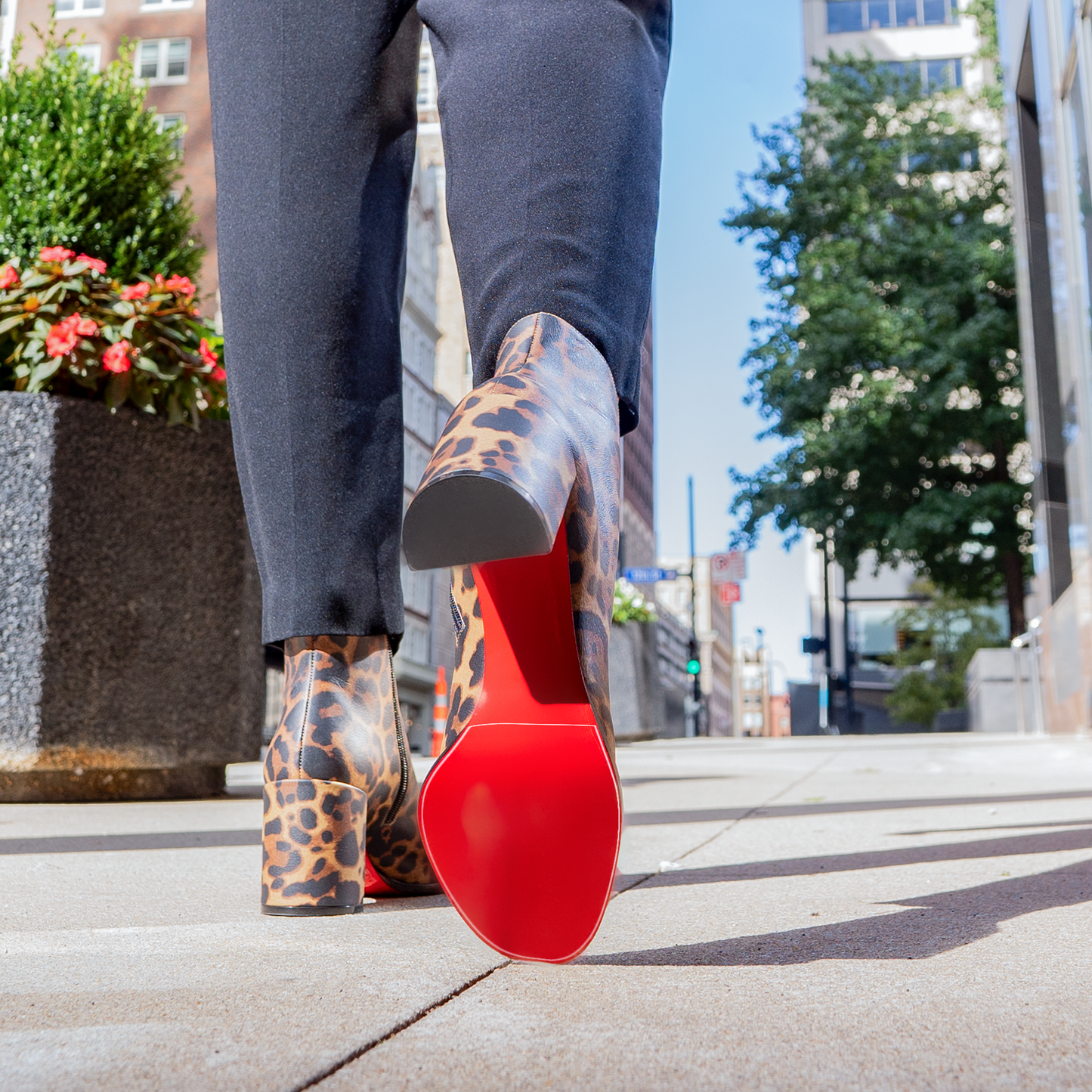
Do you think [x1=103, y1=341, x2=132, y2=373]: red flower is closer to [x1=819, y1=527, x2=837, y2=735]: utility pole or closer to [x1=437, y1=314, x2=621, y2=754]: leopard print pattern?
[x1=437, y1=314, x2=621, y2=754]: leopard print pattern

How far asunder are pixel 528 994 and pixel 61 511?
277 cm

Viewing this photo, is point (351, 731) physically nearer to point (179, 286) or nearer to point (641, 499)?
point (179, 286)

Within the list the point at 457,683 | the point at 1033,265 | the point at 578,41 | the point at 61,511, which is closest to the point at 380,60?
the point at 578,41

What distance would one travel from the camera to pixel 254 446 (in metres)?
1.27

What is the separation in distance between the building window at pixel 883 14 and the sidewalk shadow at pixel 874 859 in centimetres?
4770

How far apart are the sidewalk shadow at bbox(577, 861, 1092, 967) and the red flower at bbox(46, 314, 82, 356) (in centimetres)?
275

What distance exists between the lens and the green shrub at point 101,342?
10.9ft

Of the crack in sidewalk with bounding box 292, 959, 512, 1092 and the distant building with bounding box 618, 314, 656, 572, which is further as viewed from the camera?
the distant building with bounding box 618, 314, 656, 572

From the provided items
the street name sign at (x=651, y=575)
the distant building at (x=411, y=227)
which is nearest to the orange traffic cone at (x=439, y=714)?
the street name sign at (x=651, y=575)

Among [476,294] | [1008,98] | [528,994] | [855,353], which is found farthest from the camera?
[855,353]

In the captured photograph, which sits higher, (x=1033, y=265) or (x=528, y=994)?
(x=1033, y=265)

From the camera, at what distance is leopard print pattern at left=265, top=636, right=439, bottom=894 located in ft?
3.98

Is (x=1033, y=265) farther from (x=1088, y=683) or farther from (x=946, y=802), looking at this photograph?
(x=946, y=802)

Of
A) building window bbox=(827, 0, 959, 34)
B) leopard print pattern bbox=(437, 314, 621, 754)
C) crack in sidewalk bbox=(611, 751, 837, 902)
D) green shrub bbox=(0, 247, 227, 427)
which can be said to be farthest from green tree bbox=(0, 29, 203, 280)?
building window bbox=(827, 0, 959, 34)
